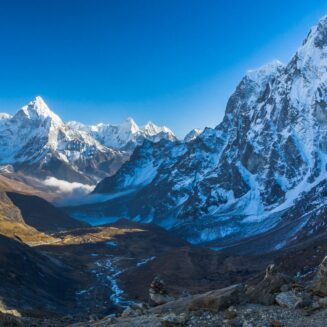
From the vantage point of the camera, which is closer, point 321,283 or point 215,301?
point 215,301

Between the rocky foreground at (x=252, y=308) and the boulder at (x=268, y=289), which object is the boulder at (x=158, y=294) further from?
the boulder at (x=268, y=289)

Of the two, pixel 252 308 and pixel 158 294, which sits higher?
pixel 158 294

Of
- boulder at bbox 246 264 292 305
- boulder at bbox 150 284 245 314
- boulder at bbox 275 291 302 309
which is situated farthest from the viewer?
boulder at bbox 246 264 292 305

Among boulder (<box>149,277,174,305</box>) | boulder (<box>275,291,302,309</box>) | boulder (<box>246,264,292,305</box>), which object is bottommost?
boulder (<box>275,291,302,309</box>)

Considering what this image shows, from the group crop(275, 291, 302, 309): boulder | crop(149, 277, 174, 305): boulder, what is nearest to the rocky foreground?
crop(275, 291, 302, 309): boulder

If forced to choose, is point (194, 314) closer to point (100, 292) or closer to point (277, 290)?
point (277, 290)

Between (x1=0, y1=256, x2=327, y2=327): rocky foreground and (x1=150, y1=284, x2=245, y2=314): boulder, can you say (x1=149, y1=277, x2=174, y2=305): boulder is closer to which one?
(x1=0, y1=256, x2=327, y2=327): rocky foreground

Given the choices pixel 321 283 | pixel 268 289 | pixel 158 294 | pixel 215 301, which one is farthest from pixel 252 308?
pixel 158 294

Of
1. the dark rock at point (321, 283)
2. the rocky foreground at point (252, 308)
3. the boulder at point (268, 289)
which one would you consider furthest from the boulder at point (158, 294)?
the dark rock at point (321, 283)

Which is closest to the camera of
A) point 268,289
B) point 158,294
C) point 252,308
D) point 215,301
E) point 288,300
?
point 288,300

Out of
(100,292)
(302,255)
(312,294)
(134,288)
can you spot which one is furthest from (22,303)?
(302,255)

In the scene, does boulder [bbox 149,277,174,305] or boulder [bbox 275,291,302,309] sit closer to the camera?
boulder [bbox 275,291,302,309]

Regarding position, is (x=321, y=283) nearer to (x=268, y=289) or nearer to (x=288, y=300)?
(x=288, y=300)
